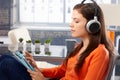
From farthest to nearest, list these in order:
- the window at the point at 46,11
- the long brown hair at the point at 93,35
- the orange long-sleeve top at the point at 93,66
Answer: the window at the point at 46,11, the long brown hair at the point at 93,35, the orange long-sleeve top at the point at 93,66

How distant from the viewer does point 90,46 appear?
134cm

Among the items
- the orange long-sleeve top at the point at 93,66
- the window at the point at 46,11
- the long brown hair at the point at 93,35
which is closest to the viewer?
the orange long-sleeve top at the point at 93,66

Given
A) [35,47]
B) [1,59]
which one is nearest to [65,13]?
[35,47]

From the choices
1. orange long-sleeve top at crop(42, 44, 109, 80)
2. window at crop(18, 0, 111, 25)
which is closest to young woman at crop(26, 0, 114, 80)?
orange long-sleeve top at crop(42, 44, 109, 80)

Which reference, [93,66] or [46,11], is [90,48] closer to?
[93,66]

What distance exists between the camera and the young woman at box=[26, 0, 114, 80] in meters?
1.19

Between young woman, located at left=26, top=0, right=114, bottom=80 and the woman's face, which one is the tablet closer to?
young woman, located at left=26, top=0, right=114, bottom=80

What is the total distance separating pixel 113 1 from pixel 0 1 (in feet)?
5.50

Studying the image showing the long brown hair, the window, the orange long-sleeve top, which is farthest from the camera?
the window

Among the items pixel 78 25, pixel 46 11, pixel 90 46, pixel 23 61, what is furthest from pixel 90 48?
pixel 46 11

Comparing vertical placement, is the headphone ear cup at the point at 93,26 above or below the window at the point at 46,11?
below

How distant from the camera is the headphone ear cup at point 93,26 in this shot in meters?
1.24

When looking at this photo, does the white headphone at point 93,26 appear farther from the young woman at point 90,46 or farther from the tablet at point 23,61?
the tablet at point 23,61

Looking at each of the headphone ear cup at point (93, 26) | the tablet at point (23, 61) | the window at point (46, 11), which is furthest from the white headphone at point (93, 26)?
the window at point (46, 11)
